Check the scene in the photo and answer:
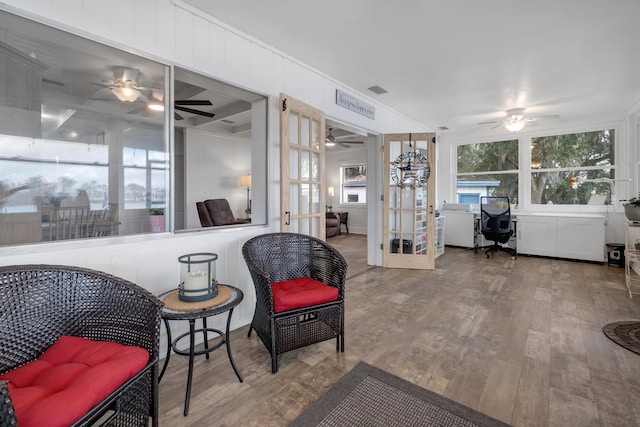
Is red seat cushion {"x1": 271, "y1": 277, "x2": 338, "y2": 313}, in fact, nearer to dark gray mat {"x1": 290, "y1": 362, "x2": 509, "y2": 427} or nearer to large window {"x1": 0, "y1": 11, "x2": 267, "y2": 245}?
dark gray mat {"x1": 290, "y1": 362, "x2": 509, "y2": 427}


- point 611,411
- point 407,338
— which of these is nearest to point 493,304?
point 407,338

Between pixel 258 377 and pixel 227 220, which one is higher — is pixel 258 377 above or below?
below

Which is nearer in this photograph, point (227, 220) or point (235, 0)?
point (235, 0)

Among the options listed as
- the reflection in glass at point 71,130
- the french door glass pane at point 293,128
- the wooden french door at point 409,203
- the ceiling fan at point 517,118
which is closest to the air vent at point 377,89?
the wooden french door at point 409,203

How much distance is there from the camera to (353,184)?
9062mm

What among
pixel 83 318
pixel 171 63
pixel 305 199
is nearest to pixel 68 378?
pixel 83 318

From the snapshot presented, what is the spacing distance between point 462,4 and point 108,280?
117 inches

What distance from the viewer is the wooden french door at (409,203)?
183 inches

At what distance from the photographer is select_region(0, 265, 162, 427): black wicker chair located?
120 cm

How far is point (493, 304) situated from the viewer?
3168 millimetres

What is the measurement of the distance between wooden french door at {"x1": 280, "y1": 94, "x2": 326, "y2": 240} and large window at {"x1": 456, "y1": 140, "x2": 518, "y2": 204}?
494cm

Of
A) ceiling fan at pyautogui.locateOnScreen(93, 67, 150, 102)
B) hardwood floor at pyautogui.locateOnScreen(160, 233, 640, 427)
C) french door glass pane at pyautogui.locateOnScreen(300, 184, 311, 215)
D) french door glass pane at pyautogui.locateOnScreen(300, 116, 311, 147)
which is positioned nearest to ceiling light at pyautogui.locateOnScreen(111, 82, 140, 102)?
ceiling fan at pyautogui.locateOnScreen(93, 67, 150, 102)

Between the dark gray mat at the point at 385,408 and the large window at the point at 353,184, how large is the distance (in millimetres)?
7228

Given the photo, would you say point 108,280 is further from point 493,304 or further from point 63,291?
point 493,304
